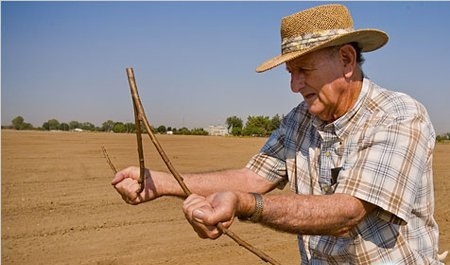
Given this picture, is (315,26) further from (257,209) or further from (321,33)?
(257,209)

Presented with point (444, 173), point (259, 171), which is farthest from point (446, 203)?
point (259, 171)

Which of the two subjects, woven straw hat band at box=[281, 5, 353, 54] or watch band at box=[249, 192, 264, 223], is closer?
watch band at box=[249, 192, 264, 223]

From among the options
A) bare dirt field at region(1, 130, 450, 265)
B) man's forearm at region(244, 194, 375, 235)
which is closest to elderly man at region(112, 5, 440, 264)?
man's forearm at region(244, 194, 375, 235)

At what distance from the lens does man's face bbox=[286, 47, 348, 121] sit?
97.4 inches

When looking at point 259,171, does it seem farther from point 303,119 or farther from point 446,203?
point 446,203

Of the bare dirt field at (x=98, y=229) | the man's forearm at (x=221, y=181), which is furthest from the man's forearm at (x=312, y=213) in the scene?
the bare dirt field at (x=98, y=229)

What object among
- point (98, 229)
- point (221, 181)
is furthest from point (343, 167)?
point (98, 229)

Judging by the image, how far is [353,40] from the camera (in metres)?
2.52

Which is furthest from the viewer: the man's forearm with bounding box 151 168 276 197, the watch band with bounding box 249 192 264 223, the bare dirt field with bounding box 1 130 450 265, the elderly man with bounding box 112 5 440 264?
the bare dirt field with bounding box 1 130 450 265

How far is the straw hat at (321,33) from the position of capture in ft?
8.07

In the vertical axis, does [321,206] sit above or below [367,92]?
below

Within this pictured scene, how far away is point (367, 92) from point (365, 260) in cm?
73

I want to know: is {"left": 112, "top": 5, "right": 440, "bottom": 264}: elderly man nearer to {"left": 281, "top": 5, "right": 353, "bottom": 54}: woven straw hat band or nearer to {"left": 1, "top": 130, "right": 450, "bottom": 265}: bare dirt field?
{"left": 281, "top": 5, "right": 353, "bottom": 54}: woven straw hat band

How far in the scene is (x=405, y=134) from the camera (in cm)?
226
